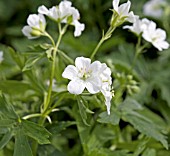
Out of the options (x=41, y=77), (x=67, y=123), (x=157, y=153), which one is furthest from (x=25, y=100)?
(x=157, y=153)

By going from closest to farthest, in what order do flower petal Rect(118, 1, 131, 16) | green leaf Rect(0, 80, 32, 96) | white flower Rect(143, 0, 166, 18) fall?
flower petal Rect(118, 1, 131, 16), green leaf Rect(0, 80, 32, 96), white flower Rect(143, 0, 166, 18)

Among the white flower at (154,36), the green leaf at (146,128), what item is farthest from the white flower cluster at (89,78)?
the white flower at (154,36)

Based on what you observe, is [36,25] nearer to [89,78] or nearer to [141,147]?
[89,78]

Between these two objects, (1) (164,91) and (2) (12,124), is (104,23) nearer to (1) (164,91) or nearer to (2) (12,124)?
(1) (164,91)

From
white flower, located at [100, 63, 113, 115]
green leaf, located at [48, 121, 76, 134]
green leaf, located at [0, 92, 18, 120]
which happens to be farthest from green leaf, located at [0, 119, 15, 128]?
white flower, located at [100, 63, 113, 115]

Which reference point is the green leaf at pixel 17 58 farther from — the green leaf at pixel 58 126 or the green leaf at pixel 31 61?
the green leaf at pixel 58 126

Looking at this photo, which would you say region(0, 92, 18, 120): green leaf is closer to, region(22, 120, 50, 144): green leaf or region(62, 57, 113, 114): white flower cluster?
region(22, 120, 50, 144): green leaf
